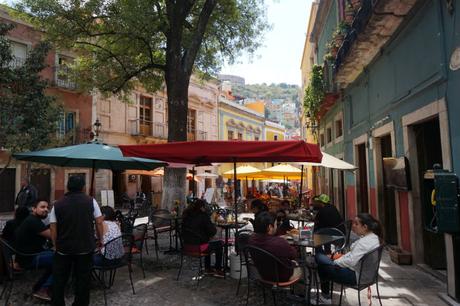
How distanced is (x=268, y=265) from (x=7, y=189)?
15720 millimetres

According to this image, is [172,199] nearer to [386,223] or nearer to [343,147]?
[386,223]

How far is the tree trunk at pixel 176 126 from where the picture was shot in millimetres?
9844

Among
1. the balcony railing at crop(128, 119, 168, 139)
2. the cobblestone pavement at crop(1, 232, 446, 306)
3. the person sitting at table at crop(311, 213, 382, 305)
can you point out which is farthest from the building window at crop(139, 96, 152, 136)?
the person sitting at table at crop(311, 213, 382, 305)

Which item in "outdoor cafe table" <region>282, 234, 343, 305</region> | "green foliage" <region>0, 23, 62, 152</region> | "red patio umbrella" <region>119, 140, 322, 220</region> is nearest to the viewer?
"outdoor cafe table" <region>282, 234, 343, 305</region>

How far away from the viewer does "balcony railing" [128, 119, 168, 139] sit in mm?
21391

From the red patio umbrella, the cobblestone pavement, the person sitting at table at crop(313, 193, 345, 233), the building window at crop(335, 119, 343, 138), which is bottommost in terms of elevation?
the cobblestone pavement

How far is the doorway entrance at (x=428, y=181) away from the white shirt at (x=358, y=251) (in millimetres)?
2809

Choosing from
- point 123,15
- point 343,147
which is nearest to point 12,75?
point 123,15

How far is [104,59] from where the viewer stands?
11.9 meters

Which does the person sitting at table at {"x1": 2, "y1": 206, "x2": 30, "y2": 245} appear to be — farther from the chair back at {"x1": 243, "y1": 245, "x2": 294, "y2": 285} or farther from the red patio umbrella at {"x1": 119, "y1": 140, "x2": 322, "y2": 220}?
the chair back at {"x1": 243, "y1": 245, "x2": 294, "y2": 285}

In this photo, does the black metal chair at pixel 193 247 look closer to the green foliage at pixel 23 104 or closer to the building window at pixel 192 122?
the green foliage at pixel 23 104

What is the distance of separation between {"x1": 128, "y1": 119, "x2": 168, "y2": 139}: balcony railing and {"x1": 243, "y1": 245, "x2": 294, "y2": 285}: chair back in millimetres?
18412

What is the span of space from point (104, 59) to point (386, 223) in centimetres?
1009

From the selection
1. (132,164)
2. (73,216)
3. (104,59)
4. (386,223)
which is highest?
(104,59)
